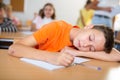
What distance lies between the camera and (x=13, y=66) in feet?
3.10

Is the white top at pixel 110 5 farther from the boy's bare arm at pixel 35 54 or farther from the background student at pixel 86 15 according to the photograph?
the boy's bare arm at pixel 35 54

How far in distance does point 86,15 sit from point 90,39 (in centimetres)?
352

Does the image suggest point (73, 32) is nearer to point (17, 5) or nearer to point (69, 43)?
point (69, 43)

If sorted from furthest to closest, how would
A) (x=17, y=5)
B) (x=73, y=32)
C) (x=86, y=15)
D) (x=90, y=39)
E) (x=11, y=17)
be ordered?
(x=86, y=15) → (x=17, y=5) → (x=11, y=17) → (x=73, y=32) → (x=90, y=39)

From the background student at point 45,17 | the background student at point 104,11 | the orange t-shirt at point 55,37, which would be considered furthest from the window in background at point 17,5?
the orange t-shirt at point 55,37

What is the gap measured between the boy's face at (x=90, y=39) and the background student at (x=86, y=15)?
333 centimetres

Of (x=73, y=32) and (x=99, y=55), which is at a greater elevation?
(x=73, y=32)

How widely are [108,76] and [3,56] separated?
53cm

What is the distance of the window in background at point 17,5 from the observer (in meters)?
4.28

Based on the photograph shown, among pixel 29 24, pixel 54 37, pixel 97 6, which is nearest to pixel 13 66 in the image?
pixel 54 37

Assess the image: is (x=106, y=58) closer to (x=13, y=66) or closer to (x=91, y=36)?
(x=91, y=36)

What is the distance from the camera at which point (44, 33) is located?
1334 mm

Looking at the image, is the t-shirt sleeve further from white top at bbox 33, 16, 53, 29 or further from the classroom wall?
the classroom wall

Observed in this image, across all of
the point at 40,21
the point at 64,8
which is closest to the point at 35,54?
the point at 40,21
